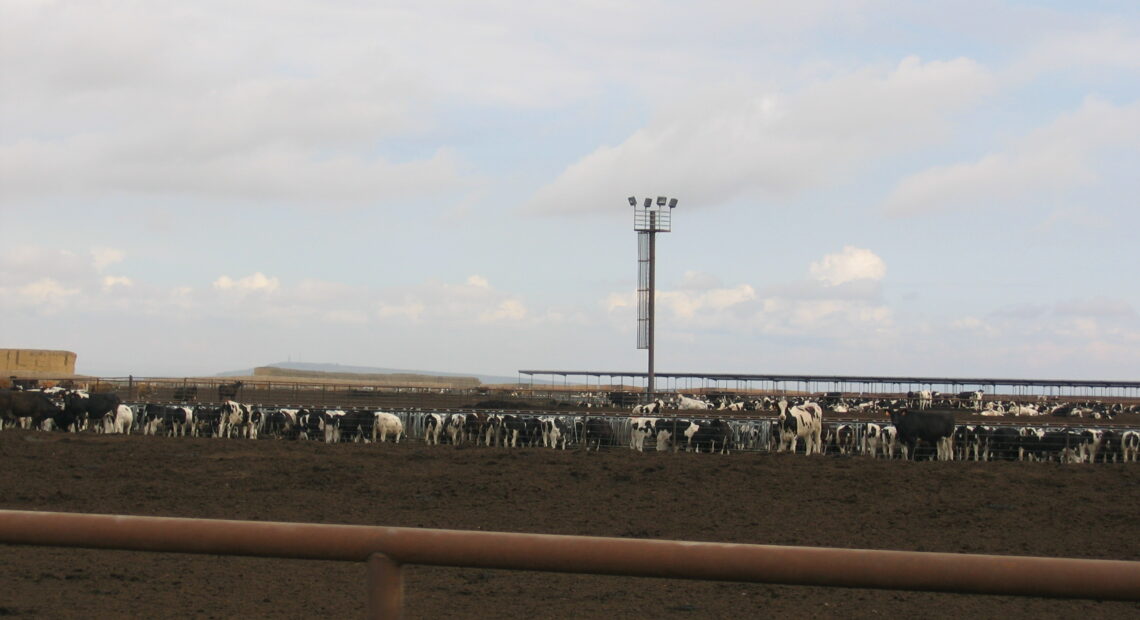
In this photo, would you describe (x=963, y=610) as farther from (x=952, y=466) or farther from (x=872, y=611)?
(x=952, y=466)

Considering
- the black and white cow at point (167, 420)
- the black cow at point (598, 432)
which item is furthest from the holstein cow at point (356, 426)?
the black cow at point (598, 432)

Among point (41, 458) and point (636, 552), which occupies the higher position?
point (636, 552)

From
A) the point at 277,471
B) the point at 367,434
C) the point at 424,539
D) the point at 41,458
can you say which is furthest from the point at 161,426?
the point at 424,539

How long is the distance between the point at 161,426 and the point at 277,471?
35.7 feet

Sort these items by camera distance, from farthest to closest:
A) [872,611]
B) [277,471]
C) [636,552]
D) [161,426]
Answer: [161,426], [277,471], [872,611], [636,552]

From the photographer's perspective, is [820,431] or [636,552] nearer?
[636,552]

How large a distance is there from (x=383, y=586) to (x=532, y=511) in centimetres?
1166

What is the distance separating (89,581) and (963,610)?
6.91 metres

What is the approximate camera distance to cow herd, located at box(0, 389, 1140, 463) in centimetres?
2342

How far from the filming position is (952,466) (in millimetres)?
19812

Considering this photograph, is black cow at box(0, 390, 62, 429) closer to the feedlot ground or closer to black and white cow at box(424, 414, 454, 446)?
the feedlot ground

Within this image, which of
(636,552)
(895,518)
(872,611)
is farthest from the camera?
(895,518)

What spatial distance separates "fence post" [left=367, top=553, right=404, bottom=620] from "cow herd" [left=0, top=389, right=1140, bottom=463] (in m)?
21.4

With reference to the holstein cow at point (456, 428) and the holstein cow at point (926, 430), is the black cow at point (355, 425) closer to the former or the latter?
the holstein cow at point (456, 428)
